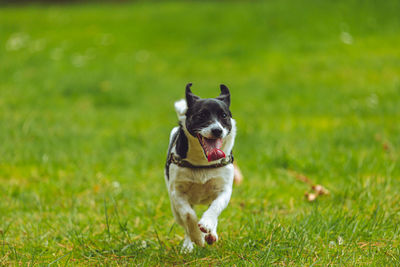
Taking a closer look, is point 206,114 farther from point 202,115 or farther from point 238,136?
point 238,136

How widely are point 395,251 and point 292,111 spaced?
191 inches

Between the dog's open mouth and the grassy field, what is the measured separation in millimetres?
643

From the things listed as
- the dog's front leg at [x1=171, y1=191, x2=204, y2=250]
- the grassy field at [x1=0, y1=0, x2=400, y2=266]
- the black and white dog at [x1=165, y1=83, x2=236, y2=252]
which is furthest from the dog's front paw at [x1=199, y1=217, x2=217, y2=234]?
the grassy field at [x1=0, y1=0, x2=400, y2=266]

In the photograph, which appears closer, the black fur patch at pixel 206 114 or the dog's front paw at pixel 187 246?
the black fur patch at pixel 206 114

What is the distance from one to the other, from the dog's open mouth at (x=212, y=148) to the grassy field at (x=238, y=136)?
64 cm

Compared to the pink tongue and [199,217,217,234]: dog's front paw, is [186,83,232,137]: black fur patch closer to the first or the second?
the pink tongue

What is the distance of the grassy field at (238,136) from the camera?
3.22 metres

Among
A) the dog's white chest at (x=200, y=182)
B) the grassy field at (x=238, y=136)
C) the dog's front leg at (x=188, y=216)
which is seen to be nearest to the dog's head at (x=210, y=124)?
the dog's white chest at (x=200, y=182)

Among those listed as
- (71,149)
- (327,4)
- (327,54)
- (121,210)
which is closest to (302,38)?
(327,54)

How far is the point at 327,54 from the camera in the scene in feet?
37.1

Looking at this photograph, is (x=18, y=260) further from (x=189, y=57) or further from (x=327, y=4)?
(x=327, y=4)

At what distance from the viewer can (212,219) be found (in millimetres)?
2695

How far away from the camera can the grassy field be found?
127 inches

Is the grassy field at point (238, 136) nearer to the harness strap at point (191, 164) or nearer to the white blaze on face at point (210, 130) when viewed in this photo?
the harness strap at point (191, 164)
